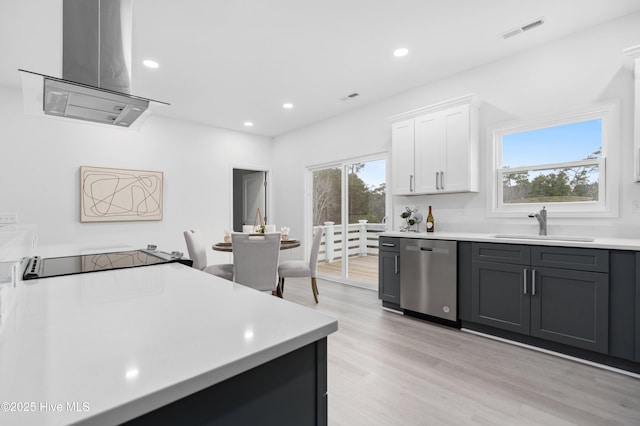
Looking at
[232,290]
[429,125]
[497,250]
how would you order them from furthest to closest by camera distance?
[429,125] < [497,250] < [232,290]

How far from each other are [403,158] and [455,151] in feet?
2.10

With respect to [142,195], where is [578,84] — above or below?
above

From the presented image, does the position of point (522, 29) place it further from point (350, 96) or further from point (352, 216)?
point (352, 216)

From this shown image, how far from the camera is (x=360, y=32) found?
9.35 feet

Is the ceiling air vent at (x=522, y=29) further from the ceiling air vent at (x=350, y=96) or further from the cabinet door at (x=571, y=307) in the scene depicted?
the cabinet door at (x=571, y=307)

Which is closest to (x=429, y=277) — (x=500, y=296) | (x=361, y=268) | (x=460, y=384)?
(x=500, y=296)

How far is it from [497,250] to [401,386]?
151 cm

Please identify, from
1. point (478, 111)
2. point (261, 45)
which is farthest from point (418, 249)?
point (261, 45)

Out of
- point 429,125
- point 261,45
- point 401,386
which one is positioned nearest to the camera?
point 401,386

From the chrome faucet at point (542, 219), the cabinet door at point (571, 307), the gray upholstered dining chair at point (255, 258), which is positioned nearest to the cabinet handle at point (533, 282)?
the cabinet door at point (571, 307)

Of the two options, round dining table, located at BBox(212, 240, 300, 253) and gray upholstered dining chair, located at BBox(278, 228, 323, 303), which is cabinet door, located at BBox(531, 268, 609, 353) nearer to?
gray upholstered dining chair, located at BBox(278, 228, 323, 303)

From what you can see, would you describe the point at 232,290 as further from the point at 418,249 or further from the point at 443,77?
the point at 443,77

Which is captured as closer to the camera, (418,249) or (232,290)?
(232,290)

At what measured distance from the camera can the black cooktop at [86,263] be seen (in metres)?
1.38
